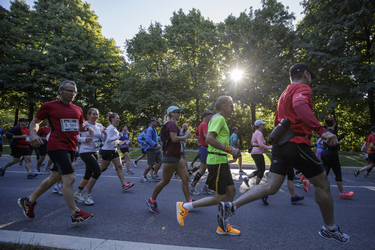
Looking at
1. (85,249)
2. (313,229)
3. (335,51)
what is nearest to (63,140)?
(85,249)

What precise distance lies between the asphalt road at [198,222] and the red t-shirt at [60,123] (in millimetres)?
1248

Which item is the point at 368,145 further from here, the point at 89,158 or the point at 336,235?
the point at 89,158

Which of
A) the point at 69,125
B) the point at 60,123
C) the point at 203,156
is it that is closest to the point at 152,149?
the point at 203,156

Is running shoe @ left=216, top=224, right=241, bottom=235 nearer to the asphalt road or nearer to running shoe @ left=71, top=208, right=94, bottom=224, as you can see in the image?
the asphalt road

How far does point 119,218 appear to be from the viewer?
390 centimetres

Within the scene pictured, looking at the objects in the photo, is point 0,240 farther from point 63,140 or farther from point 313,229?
point 313,229

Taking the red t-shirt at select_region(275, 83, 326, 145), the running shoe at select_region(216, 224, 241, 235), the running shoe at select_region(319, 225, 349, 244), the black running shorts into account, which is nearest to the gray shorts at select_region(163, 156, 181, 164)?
the running shoe at select_region(216, 224, 241, 235)

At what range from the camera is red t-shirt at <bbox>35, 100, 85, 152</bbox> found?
3477 mm

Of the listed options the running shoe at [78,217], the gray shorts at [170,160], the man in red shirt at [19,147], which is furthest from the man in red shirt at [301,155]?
the man in red shirt at [19,147]

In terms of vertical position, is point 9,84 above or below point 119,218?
above

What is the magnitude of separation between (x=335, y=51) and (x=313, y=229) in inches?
716

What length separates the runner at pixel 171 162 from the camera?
4.19 m

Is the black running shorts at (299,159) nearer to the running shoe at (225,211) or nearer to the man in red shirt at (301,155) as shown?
the man in red shirt at (301,155)

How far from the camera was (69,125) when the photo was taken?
363 cm
